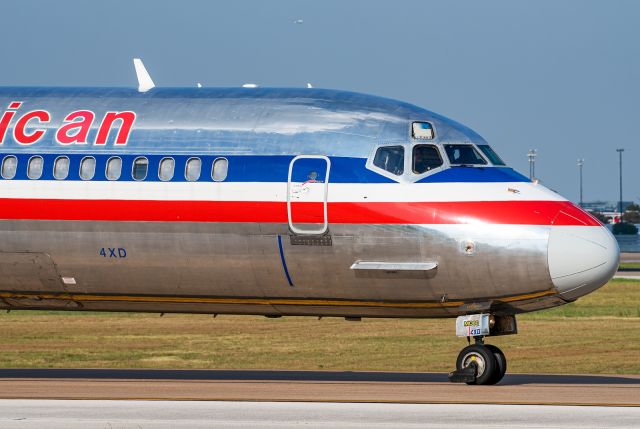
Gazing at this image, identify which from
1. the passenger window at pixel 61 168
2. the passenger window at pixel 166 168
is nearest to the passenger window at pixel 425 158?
the passenger window at pixel 166 168

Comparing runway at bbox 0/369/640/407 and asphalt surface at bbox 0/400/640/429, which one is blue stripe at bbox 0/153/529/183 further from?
asphalt surface at bbox 0/400/640/429

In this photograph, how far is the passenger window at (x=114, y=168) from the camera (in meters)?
26.8

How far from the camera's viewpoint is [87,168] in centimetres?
2694

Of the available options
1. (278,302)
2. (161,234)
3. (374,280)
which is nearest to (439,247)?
(374,280)

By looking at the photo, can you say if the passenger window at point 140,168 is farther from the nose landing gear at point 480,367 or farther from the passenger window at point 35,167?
the nose landing gear at point 480,367

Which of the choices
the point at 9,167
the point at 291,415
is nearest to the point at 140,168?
the point at 9,167

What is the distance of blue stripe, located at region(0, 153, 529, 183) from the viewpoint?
25516 mm

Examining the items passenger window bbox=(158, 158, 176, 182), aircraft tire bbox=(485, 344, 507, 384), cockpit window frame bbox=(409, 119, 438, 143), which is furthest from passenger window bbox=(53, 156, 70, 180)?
aircraft tire bbox=(485, 344, 507, 384)

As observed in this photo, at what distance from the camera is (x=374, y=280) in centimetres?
2556

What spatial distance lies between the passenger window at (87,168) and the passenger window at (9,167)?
4.36 feet

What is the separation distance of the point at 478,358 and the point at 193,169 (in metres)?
6.13

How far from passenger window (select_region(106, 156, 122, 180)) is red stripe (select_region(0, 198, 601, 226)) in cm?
48

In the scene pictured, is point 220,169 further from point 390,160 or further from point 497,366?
point 497,366

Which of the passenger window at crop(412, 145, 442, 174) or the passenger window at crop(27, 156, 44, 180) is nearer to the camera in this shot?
the passenger window at crop(412, 145, 442, 174)
